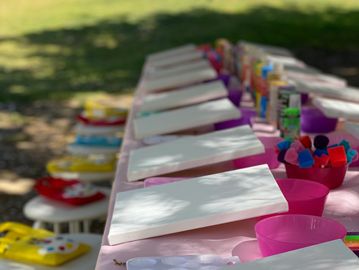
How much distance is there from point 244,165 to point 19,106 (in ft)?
19.7

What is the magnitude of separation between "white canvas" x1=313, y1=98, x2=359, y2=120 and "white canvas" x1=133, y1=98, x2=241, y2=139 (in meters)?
0.36

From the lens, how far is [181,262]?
6.52ft

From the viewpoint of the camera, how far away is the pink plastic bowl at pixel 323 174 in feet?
8.39

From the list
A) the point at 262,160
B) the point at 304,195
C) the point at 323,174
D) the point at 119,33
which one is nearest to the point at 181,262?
the point at 304,195

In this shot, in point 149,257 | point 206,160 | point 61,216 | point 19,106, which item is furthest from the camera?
point 19,106

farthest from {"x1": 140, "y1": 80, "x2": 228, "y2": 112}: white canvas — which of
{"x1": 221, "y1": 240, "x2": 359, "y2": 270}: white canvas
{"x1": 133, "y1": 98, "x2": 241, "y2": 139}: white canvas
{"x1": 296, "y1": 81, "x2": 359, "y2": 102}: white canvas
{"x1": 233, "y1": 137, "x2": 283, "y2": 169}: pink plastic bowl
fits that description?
{"x1": 221, "y1": 240, "x2": 359, "y2": 270}: white canvas

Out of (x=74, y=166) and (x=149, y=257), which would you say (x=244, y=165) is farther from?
(x=74, y=166)

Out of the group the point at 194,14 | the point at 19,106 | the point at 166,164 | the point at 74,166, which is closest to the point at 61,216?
the point at 74,166

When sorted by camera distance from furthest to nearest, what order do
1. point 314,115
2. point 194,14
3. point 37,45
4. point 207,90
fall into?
1. point 194,14
2. point 37,45
3. point 207,90
4. point 314,115

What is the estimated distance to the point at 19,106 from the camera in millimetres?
8453

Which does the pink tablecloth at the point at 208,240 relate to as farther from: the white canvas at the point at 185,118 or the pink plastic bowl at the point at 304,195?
the white canvas at the point at 185,118

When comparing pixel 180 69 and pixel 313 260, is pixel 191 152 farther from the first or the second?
pixel 180 69

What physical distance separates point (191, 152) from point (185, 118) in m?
0.69

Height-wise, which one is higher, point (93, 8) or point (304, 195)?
point (304, 195)
